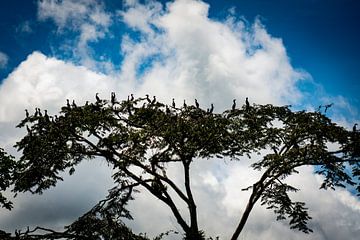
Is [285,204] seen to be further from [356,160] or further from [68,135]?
[68,135]

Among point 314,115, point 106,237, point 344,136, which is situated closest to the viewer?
point 106,237

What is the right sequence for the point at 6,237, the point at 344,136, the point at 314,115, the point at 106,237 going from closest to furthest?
1. the point at 6,237
2. the point at 106,237
3. the point at 344,136
4. the point at 314,115

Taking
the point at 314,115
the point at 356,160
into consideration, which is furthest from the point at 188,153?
the point at 356,160

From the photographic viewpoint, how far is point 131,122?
16.0 metres

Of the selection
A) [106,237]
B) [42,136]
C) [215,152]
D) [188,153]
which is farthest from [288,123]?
[42,136]

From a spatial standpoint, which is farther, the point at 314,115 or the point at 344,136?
the point at 314,115

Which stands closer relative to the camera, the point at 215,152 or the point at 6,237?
the point at 6,237

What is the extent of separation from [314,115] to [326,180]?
9.50 feet

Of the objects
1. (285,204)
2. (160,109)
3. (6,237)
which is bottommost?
(6,237)

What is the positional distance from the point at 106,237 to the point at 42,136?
534 cm

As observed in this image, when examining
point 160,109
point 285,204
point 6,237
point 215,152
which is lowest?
point 6,237

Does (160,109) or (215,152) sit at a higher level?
(160,109)

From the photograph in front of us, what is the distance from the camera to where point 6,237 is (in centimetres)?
1130

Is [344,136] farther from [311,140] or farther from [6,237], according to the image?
[6,237]
